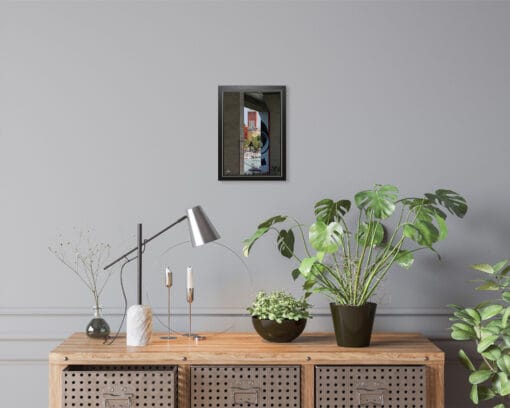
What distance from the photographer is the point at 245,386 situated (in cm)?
263

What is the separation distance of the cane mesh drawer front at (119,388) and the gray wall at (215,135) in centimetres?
56

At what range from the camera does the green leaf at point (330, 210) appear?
115 inches

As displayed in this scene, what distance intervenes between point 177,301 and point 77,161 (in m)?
0.81

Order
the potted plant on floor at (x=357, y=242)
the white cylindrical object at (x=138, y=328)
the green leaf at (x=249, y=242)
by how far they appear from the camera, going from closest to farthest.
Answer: the potted plant on floor at (x=357, y=242)
the white cylindrical object at (x=138, y=328)
the green leaf at (x=249, y=242)

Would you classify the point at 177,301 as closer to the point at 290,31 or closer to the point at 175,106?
the point at 175,106

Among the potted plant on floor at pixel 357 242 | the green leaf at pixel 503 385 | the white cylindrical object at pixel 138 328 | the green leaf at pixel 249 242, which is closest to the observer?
the green leaf at pixel 503 385

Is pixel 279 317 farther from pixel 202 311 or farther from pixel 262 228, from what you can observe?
pixel 202 311

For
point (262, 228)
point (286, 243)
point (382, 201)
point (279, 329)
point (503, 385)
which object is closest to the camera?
point (503, 385)

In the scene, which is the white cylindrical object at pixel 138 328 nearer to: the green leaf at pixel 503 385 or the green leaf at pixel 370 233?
the green leaf at pixel 370 233

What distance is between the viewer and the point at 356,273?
2.76 meters

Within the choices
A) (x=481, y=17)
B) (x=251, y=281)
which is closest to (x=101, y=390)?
(x=251, y=281)

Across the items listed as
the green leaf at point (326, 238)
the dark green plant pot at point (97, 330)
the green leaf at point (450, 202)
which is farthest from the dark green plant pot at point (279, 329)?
the green leaf at point (450, 202)

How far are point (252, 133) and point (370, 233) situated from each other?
2.45ft

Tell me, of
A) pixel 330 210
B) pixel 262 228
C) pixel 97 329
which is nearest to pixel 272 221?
pixel 262 228
